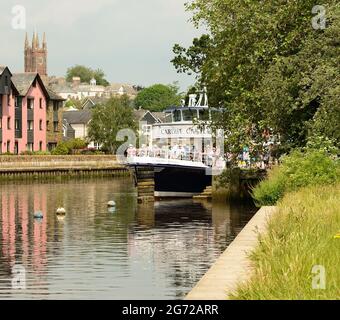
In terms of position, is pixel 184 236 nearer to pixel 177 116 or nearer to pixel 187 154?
pixel 187 154

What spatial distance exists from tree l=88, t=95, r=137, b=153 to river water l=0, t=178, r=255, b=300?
75.8 metres

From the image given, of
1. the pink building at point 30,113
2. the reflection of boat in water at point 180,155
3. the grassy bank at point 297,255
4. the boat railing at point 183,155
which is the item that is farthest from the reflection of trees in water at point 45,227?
the pink building at point 30,113

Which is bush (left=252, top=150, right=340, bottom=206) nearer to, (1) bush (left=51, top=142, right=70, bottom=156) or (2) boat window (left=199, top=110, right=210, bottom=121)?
(2) boat window (left=199, top=110, right=210, bottom=121)

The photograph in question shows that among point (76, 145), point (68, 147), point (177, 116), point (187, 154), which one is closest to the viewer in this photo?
point (187, 154)

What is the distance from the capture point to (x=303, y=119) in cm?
4675

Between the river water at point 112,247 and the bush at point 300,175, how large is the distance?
241cm

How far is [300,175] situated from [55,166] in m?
71.8

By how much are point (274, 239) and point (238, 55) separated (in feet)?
107

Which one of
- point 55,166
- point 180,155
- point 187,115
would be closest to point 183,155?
point 180,155

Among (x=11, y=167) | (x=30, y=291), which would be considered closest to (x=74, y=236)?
(x=30, y=291)

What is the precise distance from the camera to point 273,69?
44438 millimetres

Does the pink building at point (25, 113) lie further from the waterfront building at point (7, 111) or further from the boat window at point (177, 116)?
the boat window at point (177, 116)

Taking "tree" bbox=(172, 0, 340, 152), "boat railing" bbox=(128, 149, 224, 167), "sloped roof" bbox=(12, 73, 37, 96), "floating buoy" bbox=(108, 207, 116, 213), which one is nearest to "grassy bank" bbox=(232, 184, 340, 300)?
"tree" bbox=(172, 0, 340, 152)
